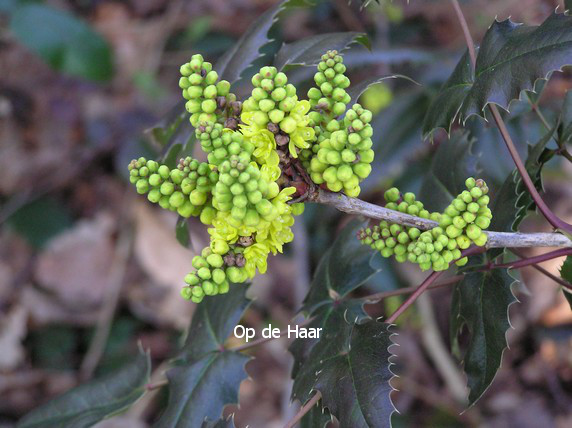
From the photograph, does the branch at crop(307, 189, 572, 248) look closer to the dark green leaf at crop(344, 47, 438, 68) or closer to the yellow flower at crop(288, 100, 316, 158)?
the yellow flower at crop(288, 100, 316, 158)

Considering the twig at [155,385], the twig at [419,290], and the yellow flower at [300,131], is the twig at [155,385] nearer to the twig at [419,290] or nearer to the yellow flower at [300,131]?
the twig at [419,290]

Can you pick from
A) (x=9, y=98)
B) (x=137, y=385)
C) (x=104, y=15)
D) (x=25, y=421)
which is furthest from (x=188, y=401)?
(x=104, y=15)

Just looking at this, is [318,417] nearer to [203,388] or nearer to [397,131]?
[203,388]

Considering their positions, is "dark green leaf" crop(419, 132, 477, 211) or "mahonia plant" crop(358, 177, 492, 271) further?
"dark green leaf" crop(419, 132, 477, 211)

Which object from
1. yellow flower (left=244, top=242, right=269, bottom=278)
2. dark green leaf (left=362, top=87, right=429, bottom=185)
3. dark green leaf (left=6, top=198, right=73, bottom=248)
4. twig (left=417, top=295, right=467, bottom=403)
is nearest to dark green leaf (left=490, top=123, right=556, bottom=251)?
yellow flower (left=244, top=242, right=269, bottom=278)

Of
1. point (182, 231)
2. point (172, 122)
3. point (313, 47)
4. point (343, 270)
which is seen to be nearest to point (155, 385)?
point (182, 231)

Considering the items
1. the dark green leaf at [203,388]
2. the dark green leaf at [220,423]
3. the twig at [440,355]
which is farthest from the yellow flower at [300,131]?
the twig at [440,355]
